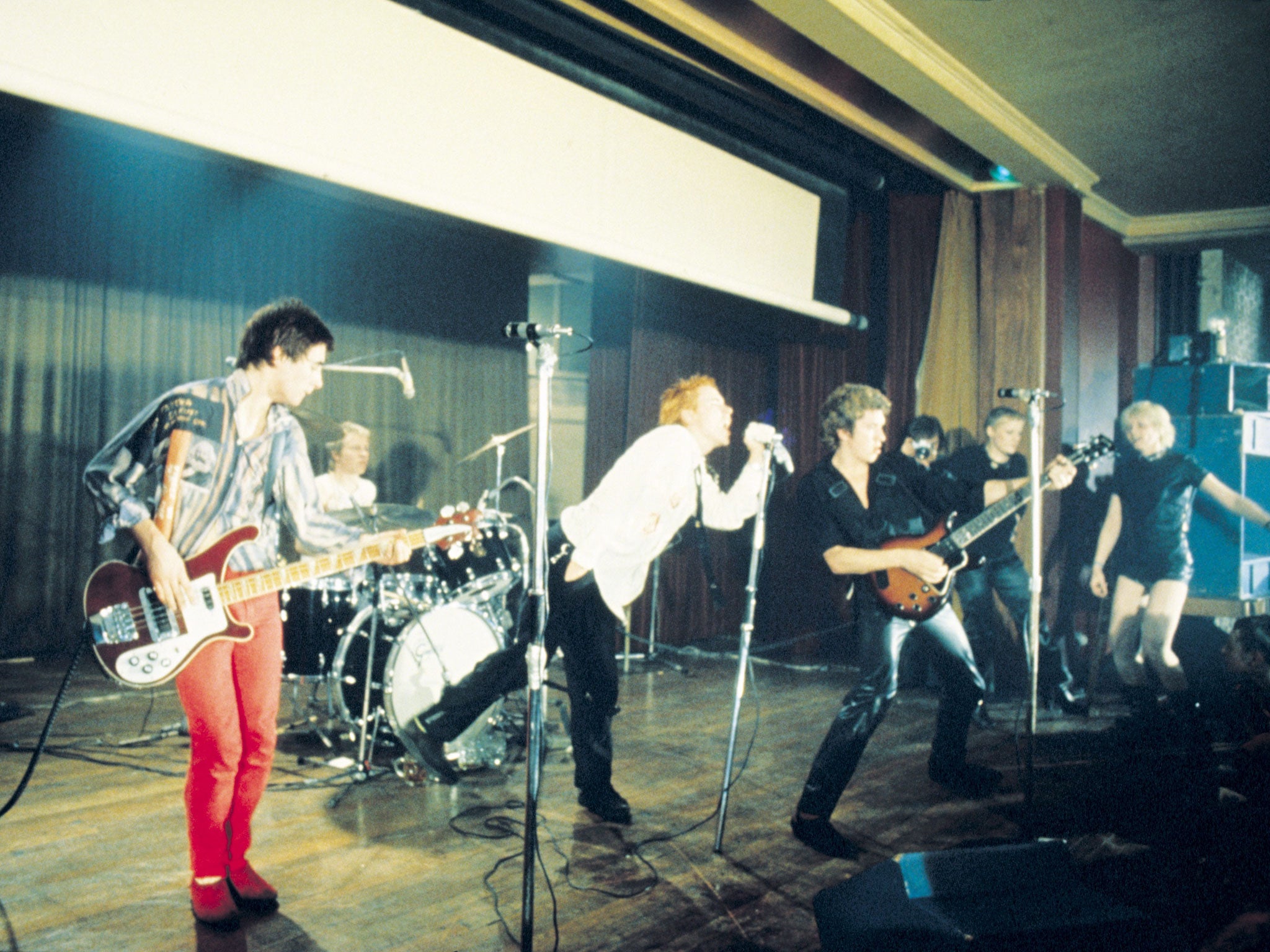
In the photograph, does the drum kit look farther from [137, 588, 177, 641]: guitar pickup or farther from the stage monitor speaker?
the stage monitor speaker

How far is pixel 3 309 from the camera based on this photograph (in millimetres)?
5875

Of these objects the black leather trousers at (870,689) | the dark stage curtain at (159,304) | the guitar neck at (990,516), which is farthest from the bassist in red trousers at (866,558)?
the dark stage curtain at (159,304)

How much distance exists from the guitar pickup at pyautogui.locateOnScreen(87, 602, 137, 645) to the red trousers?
0.18 m

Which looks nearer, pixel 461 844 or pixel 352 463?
pixel 461 844

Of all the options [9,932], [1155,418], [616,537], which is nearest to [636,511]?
[616,537]

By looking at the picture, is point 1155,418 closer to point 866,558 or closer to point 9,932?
point 866,558

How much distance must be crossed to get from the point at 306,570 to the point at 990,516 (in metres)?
2.64

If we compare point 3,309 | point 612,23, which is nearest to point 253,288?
point 3,309

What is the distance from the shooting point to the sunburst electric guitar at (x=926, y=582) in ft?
10.9

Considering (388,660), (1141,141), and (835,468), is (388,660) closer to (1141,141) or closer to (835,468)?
(835,468)

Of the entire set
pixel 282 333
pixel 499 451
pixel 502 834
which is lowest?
pixel 502 834

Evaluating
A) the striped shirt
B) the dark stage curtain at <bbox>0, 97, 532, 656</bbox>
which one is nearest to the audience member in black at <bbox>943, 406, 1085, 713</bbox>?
the dark stage curtain at <bbox>0, 97, 532, 656</bbox>

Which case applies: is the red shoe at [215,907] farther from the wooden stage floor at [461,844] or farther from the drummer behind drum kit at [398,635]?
the drummer behind drum kit at [398,635]

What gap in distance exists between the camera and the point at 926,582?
10.9ft
